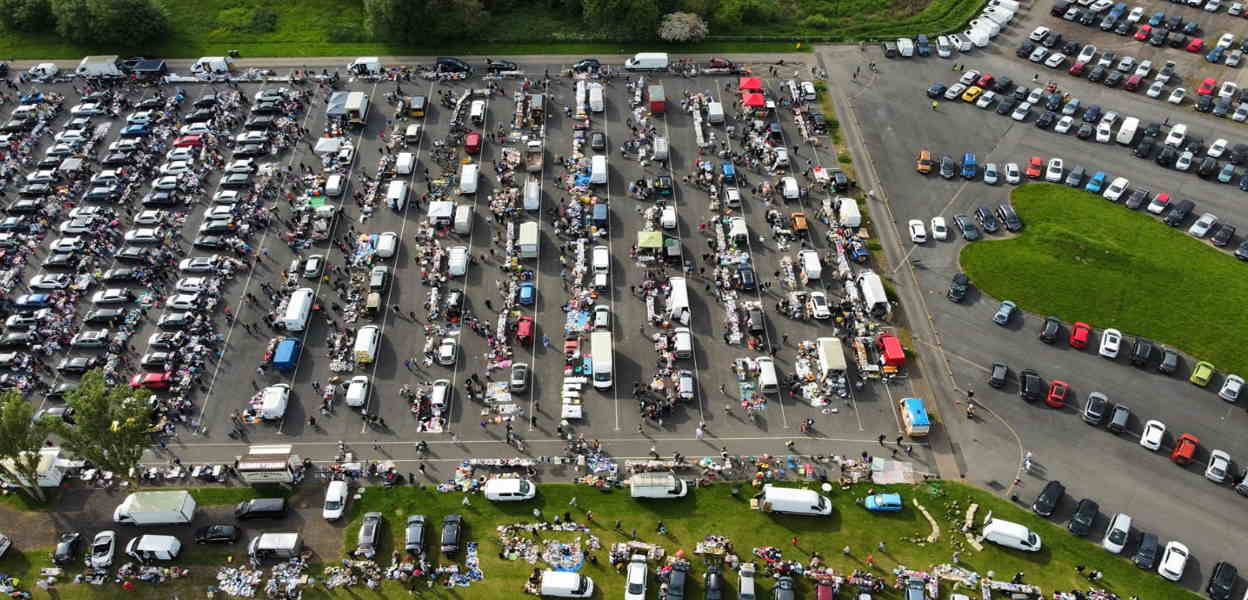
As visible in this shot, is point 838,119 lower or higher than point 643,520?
higher

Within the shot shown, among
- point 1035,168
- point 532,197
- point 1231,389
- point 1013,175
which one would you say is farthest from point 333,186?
point 1231,389

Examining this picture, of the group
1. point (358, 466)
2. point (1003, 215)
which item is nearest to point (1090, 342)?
point (1003, 215)

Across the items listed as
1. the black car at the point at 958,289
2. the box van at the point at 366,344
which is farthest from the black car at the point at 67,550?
the black car at the point at 958,289

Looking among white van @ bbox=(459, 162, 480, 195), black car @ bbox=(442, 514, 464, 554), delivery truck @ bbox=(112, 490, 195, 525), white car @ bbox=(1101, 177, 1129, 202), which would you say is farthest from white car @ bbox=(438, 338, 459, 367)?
white car @ bbox=(1101, 177, 1129, 202)

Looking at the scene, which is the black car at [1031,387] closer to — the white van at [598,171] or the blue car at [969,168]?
the blue car at [969,168]

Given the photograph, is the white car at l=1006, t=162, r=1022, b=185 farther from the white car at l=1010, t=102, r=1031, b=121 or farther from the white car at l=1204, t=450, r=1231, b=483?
the white car at l=1204, t=450, r=1231, b=483

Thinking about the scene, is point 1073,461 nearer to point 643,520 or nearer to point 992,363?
point 992,363

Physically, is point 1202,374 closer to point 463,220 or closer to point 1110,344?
point 1110,344
